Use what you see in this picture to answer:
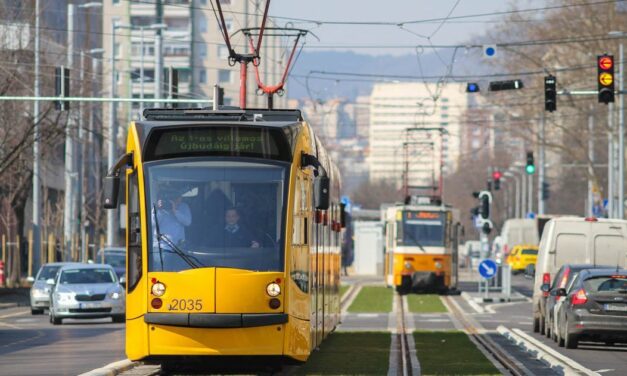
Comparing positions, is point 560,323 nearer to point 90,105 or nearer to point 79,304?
point 79,304

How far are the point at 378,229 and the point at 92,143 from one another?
16107 mm

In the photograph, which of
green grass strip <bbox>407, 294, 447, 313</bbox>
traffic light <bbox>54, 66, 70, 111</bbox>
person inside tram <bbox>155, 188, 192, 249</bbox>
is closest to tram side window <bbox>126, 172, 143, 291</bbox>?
person inside tram <bbox>155, 188, 192, 249</bbox>

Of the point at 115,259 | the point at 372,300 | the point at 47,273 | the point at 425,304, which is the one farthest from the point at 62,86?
the point at 372,300

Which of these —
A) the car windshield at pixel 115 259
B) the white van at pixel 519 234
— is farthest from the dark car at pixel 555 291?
the white van at pixel 519 234

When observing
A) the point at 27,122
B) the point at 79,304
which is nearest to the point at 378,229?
the point at 27,122

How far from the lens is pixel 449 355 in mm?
26266

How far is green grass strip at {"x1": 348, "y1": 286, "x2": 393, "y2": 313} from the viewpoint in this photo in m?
47.9

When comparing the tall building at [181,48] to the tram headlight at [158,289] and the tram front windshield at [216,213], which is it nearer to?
the tram front windshield at [216,213]

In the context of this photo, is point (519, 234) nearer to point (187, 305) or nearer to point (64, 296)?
point (64, 296)

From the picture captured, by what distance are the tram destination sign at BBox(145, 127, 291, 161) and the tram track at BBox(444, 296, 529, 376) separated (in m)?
5.25

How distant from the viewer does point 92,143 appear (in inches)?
3285

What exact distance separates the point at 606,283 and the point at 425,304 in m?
23.3

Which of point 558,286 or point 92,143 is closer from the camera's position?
point 558,286

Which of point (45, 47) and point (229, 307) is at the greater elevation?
point (45, 47)
